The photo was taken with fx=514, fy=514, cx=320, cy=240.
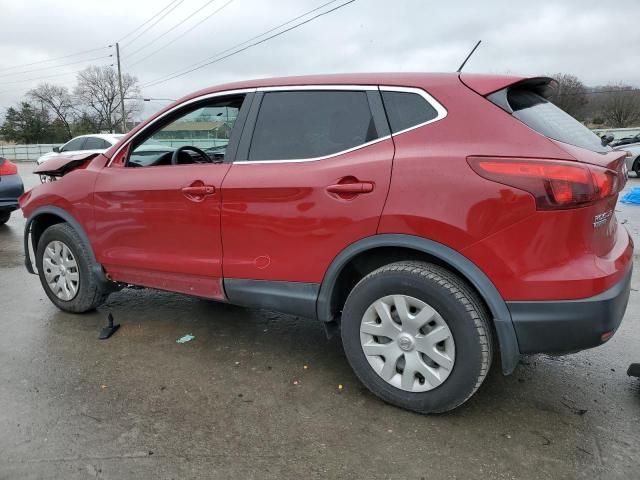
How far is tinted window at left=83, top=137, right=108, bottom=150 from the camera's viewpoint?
16.7 metres

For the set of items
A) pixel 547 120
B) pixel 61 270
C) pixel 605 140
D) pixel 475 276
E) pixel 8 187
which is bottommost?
pixel 61 270

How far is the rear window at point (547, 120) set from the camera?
8.23ft

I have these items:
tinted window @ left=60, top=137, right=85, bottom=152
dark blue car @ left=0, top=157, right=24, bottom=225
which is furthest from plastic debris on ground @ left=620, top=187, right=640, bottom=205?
tinted window @ left=60, top=137, right=85, bottom=152

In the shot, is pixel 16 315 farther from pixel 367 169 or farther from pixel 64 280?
pixel 367 169

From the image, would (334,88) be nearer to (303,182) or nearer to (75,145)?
(303,182)

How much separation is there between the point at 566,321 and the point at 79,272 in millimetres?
3494

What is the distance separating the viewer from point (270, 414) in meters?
2.78

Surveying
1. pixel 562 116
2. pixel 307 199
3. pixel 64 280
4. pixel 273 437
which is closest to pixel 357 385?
pixel 273 437

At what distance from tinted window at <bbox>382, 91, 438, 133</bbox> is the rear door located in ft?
0.17

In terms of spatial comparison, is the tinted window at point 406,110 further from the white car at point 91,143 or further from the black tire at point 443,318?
the white car at point 91,143

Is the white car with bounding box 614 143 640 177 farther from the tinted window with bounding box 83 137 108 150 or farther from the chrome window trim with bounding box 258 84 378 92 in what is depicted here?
the tinted window with bounding box 83 137 108 150

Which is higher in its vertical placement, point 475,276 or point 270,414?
point 475,276

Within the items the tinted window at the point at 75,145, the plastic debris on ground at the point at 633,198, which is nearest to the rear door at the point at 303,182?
the plastic debris on ground at the point at 633,198

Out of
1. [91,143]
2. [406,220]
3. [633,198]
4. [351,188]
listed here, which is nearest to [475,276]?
[406,220]
